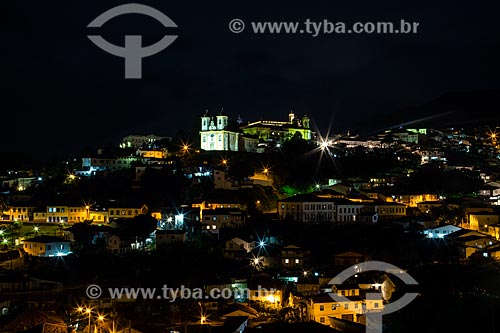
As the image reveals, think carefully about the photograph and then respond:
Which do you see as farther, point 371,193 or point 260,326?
point 371,193

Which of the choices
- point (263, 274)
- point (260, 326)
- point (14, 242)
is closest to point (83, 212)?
point (14, 242)

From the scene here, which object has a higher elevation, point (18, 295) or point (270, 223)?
point (270, 223)

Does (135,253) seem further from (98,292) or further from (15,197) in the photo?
(15,197)

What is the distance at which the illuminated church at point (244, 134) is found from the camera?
142 feet

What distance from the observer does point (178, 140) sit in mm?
46125

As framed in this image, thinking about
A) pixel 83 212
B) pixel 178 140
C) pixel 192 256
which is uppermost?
pixel 178 140

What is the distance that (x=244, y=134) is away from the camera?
152ft

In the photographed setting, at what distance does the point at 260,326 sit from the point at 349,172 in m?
23.3

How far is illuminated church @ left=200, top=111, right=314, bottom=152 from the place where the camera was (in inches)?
1708

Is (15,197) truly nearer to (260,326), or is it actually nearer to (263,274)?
(263,274)

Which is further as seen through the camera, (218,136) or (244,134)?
(244,134)

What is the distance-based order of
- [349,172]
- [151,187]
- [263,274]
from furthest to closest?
1. [349,172]
2. [151,187]
3. [263,274]

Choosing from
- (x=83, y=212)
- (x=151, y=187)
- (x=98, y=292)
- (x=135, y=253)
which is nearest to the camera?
(x=98, y=292)

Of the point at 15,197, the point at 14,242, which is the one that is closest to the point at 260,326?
the point at 14,242
